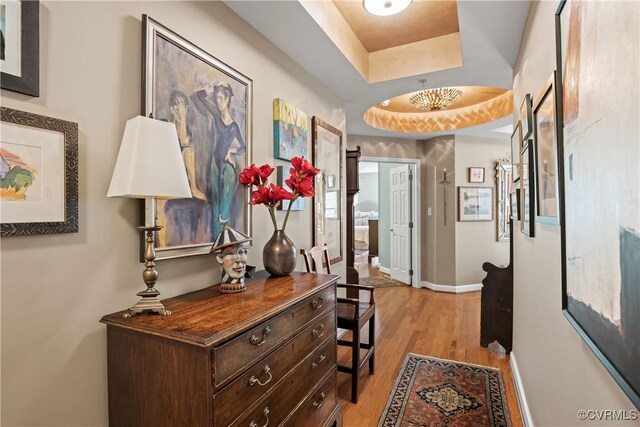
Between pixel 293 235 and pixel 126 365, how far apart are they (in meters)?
1.50

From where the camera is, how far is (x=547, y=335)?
5.01 feet

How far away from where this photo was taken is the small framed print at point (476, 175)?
5277 millimetres

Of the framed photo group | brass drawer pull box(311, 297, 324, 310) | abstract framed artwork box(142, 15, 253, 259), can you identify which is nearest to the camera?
the framed photo group

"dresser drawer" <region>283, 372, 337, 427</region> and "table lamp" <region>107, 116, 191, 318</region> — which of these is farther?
"dresser drawer" <region>283, 372, 337, 427</region>

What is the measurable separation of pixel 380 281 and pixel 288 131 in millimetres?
4238

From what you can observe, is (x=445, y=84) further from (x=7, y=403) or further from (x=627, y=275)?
(x=7, y=403)

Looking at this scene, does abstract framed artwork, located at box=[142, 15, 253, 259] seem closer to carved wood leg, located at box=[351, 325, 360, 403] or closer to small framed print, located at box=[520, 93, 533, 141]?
carved wood leg, located at box=[351, 325, 360, 403]

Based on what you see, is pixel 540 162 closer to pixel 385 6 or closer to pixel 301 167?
pixel 301 167

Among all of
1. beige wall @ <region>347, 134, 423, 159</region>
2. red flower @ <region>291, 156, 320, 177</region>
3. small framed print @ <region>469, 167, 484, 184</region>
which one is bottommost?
red flower @ <region>291, 156, 320, 177</region>

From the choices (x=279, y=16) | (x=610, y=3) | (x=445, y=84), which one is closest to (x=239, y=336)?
(x=610, y=3)

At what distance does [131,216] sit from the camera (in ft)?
4.34

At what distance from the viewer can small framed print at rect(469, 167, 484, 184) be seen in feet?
17.3

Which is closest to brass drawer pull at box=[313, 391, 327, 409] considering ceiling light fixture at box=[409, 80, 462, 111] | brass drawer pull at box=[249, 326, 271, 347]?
brass drawer pull at box=[249, 326, 271, 347]

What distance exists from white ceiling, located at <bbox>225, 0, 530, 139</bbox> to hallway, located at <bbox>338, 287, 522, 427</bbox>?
248cm
